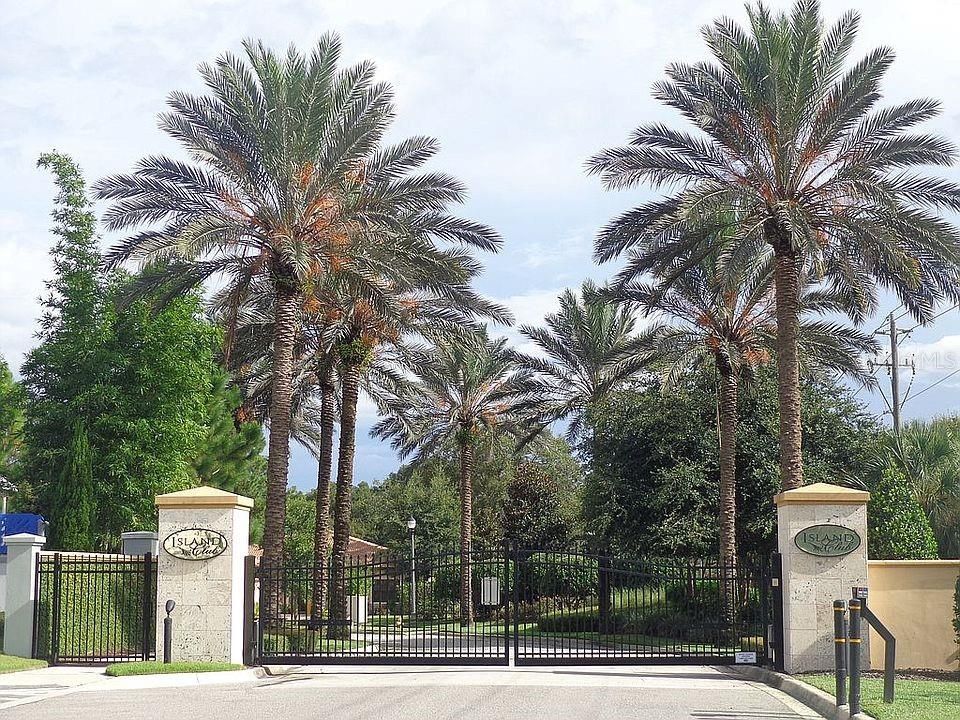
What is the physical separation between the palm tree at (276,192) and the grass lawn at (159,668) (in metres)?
6.72

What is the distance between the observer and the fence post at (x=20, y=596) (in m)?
20.6

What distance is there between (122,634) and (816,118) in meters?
17.3

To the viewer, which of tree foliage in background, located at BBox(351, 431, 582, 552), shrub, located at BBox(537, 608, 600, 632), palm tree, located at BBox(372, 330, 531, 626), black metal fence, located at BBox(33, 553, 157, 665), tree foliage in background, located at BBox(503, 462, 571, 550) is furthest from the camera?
tree foliage in background, located at BBox(503, 462, 571, 550)

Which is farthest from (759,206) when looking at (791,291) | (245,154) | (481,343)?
(481,343)

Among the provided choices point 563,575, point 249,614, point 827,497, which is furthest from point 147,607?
point 563,575

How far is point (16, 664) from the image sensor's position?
760 inches

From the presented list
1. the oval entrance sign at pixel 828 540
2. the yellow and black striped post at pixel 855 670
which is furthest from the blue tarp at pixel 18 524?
the yellow and black striped post at pixel 855 670

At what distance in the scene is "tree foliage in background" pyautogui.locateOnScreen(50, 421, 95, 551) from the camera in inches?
1523

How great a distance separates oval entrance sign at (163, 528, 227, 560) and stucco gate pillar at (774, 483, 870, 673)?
30.9ft

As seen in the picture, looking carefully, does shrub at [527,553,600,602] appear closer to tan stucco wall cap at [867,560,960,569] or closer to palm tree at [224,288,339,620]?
tan stucco wall cap at [867,560,960,569]

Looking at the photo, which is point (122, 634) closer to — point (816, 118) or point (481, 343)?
point (816, 118)

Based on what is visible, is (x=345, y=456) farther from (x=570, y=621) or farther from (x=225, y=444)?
(x=225, y=444)

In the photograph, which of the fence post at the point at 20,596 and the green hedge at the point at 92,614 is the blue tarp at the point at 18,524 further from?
the fence post at the point at 20,596

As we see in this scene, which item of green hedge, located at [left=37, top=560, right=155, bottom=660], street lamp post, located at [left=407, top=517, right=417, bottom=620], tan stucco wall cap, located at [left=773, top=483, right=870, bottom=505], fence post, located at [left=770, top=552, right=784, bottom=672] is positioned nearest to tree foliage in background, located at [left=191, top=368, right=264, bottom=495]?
street lamp post, located at [left=407, top=517, right=417, bottom=620]
